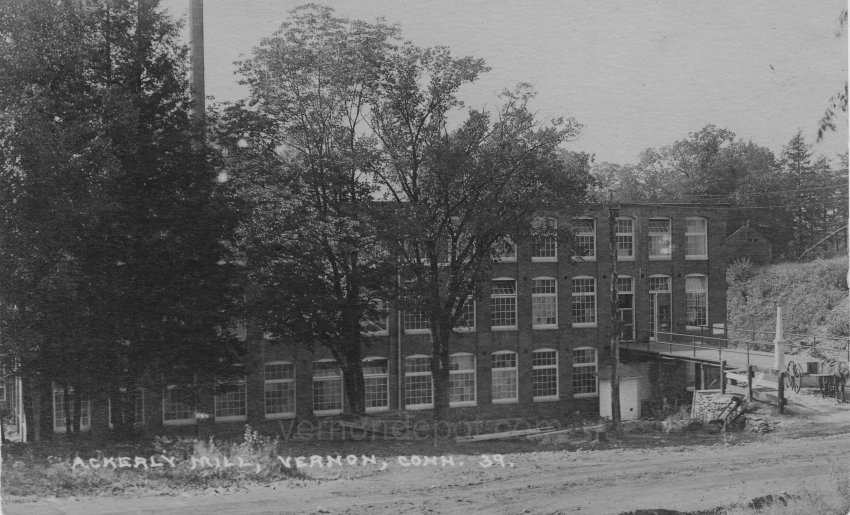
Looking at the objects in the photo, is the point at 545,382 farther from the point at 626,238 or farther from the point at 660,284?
the point at 626,238

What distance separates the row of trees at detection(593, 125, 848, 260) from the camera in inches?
389

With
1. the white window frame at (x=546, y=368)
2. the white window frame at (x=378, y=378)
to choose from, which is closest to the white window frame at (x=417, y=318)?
the white window frame at (x=378, y=378)

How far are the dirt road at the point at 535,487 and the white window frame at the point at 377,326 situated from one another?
2900 mm

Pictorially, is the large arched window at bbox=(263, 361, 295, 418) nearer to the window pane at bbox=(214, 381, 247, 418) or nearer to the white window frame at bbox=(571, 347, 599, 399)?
the window pane at bbox=(214, 381, 247, 418)

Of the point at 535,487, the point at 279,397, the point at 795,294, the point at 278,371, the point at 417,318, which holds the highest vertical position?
the point at 795,294

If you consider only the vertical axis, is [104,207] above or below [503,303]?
above

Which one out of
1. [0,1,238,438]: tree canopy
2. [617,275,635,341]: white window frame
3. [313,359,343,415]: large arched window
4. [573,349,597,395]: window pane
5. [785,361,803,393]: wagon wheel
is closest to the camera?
[0,1,238,438]: tree canopy

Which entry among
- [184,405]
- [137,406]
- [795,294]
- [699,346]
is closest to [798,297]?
[795,294]

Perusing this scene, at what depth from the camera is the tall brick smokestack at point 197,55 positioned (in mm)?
9125

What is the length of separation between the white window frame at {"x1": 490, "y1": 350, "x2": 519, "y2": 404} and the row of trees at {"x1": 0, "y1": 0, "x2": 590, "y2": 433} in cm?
212

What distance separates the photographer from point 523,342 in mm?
17016

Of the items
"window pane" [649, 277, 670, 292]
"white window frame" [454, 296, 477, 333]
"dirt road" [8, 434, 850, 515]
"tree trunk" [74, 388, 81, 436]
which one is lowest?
"dirt road" [8, 434, 850, 515]

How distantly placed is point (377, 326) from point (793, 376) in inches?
367

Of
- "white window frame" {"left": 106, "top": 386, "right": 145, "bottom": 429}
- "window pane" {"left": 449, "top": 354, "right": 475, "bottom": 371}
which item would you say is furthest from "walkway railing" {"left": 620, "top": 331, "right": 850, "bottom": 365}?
"white window frame" {"left": 106, "top": 386, "right": 145, "bottom": 429}
